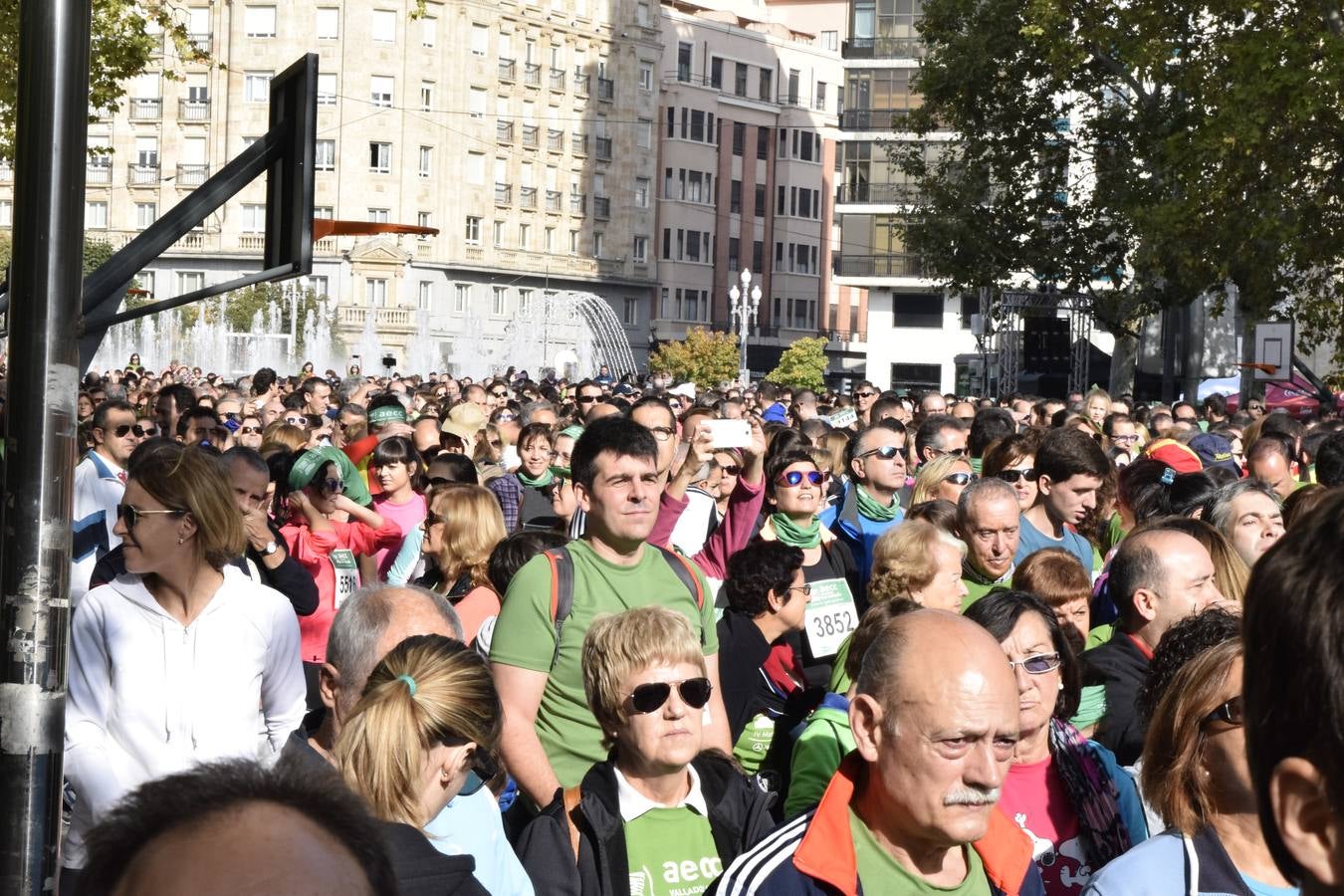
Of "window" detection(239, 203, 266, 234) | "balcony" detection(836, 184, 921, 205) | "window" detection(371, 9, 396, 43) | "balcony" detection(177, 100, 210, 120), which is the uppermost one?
"window" detection(371, 9, 396, 43)

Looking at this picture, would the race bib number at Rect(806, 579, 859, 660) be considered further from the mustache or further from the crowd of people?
the mustache

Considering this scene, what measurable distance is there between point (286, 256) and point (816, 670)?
347cm

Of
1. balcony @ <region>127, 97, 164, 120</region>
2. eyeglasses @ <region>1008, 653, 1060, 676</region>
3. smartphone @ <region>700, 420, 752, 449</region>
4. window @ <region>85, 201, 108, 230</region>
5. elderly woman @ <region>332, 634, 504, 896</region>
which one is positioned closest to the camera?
elderly woman @ <region>332, 634, 504, 896</region>

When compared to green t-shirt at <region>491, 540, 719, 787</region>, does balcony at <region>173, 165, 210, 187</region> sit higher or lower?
higher

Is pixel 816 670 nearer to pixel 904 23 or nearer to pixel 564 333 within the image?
pixel 904 23

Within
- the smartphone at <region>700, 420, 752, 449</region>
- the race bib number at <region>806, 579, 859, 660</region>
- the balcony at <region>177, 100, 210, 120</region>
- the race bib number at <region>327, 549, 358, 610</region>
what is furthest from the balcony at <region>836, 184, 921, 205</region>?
the race bib number at <region>806, 579, 859, 660</region>

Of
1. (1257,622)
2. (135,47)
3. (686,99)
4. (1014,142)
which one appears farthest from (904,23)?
(1257,622)

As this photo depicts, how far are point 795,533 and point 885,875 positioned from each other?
4.31 m

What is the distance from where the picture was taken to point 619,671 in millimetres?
4387

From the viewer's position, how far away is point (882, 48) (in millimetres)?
74188

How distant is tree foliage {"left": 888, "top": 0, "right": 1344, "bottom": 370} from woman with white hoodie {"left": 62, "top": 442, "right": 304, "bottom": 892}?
18.0 metres

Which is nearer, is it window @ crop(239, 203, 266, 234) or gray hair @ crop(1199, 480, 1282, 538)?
gray hair @ crop(1199, 480, 1282, 538)

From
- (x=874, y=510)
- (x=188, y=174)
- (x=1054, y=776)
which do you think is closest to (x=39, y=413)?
(x=1054, y=776)

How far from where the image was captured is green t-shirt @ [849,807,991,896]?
3500mm
